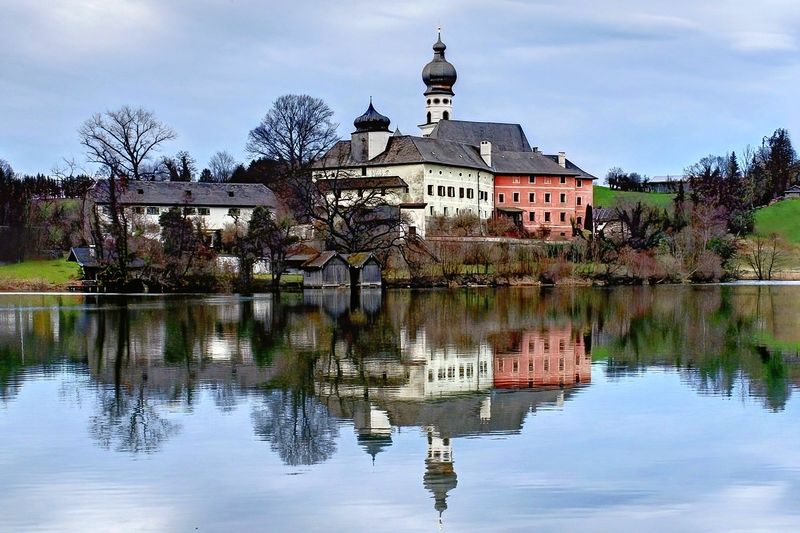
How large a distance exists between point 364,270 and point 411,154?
72.7ft

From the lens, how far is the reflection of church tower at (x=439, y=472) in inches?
448

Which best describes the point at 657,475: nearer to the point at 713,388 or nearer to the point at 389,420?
the point at 389,420

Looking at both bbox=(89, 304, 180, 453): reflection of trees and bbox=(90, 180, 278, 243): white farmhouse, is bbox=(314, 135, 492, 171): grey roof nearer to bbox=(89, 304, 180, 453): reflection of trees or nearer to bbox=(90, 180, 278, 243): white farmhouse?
bbox=(90, 180, 278, 243): white farmhouse

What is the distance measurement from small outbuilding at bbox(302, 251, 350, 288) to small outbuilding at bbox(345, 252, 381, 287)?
14.2 inches

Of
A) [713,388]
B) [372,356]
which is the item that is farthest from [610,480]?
[372,356]

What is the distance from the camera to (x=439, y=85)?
9938 cm

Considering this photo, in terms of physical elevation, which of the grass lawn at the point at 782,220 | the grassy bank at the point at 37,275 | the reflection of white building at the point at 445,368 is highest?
the grass lawn at the point at 782,220

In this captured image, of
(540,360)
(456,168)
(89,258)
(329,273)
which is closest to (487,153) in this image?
(456,168)

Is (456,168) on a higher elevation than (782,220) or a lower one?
higher

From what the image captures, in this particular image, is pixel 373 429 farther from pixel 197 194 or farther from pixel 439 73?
pixel 439 73

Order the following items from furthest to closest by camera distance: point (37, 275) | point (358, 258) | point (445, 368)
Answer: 1. point (358, 258)
2. point (37, 275)
3. point (445, 368)

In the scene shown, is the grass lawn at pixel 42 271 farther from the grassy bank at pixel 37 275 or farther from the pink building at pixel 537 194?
the pink building at pixel 537 194

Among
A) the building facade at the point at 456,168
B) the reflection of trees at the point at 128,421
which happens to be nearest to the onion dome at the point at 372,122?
the building facade at the point at 456,168

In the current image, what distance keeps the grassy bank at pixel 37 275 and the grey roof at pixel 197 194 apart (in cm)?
1317
